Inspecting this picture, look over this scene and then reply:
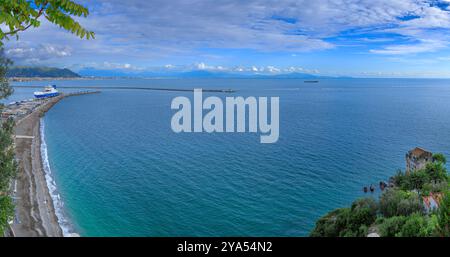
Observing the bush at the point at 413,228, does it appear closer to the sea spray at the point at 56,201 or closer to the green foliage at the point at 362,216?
the green foliage at the point at 362,216

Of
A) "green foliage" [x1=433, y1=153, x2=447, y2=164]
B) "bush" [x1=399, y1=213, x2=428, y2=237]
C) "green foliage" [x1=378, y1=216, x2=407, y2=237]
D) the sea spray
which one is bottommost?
the sea spray

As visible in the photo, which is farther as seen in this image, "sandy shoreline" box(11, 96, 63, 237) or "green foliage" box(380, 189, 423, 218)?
"sandy shoreline" box(11, 96, 63, 237)

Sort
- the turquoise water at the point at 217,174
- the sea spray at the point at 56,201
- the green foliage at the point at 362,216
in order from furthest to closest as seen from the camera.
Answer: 1. the turquoise water at the point at 217,174
2. the sea spray at the point at 56,201
3. the green foliage at the point at 362,216

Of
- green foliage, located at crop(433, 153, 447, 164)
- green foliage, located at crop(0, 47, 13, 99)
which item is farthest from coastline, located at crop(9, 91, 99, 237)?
green foliage, located at crop(433, 153, 447, 164)

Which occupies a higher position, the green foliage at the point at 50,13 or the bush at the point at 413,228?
the green foliage at the point at 50,13

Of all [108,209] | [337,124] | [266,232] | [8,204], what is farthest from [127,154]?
[337,124]

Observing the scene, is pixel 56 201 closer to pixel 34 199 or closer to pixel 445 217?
pixel 34 199

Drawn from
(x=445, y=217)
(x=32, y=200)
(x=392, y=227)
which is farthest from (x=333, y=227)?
(x=32, y=200)

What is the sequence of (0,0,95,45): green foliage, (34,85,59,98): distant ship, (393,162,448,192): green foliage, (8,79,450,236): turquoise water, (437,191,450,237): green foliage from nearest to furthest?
(0,0,95,45): green foliage, (437,191,450,237): green foliage, (8,79,450,236): turquoise water, (393,162,448,192): green foliage, (34,85,59,98): distant ship

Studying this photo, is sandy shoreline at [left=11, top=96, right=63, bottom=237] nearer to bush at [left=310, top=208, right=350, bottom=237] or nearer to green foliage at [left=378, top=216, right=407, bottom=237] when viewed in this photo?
bush at [left=310, top=208, right=350, bottom=237]

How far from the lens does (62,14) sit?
3637mm

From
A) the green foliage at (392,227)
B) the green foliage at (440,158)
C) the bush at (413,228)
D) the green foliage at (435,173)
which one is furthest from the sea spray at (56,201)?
the green foliage at (440,158)
